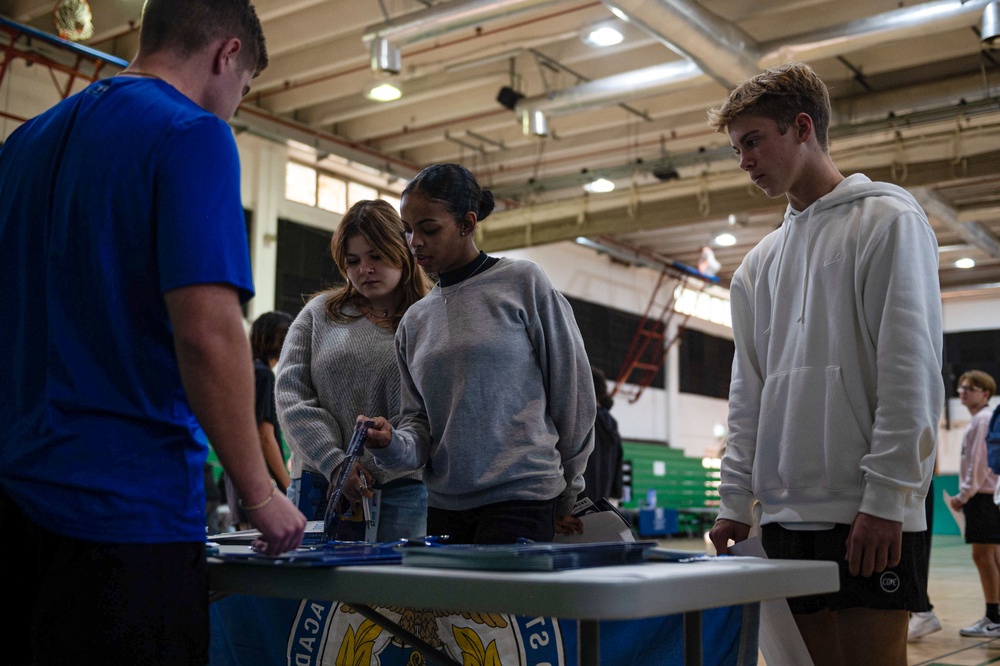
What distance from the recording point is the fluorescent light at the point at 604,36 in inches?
319

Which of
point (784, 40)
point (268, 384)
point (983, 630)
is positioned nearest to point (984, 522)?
point (983, 630)

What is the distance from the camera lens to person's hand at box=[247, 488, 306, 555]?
4.33ft

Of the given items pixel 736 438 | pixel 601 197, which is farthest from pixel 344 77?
pixel 736 438

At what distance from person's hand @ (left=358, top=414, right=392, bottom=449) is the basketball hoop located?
6.62 metres

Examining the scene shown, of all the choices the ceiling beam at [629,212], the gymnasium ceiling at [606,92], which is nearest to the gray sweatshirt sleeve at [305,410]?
the gymnasium ceiling at [606,92]

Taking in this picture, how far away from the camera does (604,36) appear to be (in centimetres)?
816

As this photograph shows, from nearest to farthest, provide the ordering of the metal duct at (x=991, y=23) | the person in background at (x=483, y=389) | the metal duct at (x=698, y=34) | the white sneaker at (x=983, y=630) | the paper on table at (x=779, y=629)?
the paper on table at (x=779, y=629) < the person in background at (x=483, y=389) < the white sneaker at (x=983, y=630) < the metal duct at (x=991, y=23) < the metal duct at (x=698, y=34)

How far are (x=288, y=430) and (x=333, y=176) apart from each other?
32.1ft

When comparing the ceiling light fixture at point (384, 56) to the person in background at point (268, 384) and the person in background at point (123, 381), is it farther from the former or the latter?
the person in background at point (123, 381)

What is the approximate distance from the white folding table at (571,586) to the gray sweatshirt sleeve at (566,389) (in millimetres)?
739

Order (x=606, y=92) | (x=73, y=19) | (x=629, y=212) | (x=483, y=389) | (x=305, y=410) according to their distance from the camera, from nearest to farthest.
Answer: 1. (x=483, y=389)
2. (x=305, y=410)
3. (x=73, y=19)
4. (x=606, y=92)
5. (x=629, y=212)

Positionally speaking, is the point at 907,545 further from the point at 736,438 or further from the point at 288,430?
the point at 288,430

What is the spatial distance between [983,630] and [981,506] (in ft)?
2.72

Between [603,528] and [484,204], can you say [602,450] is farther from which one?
[603,528]
